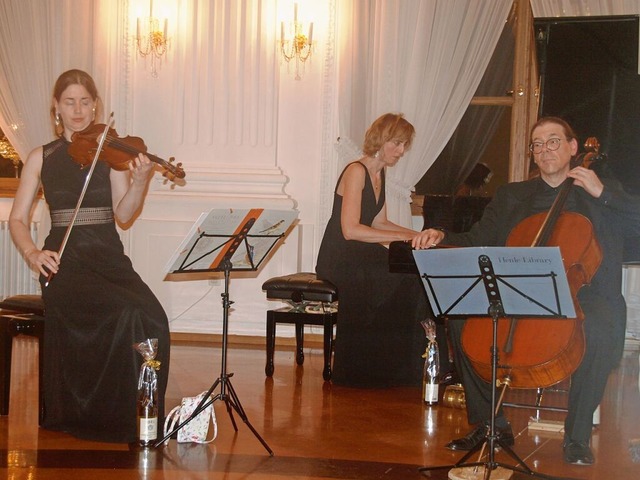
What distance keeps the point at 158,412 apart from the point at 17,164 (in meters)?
4.46

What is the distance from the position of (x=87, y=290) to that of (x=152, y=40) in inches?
135

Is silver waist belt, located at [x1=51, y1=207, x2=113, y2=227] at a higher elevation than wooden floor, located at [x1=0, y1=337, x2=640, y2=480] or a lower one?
higher

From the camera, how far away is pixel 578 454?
3.40 m

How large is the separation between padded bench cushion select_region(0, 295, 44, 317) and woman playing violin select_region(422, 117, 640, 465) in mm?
1816

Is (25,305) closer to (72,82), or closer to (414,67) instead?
(72,82)

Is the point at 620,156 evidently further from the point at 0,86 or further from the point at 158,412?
the point at 0,86

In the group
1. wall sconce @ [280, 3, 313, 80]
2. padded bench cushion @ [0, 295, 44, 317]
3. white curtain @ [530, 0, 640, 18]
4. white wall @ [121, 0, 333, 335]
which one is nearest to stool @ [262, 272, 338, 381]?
white wall @ [121, 0, 333, 335]

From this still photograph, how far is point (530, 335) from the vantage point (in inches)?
124

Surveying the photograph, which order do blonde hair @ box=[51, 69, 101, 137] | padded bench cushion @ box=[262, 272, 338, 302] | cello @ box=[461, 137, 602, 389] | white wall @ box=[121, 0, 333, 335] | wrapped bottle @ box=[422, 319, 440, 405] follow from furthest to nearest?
white wall @ box=[121, 0, 333, 335]
padded bench cushion @ box=[262, 272, 338, 302]
wrapped bottle @ box=[422, 319, 440, 405]
blonde hair @ box=[51, 69, 101, 137]
cello @ box=[461, 137, 602, 389]

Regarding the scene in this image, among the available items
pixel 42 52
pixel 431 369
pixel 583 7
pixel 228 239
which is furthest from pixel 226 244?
pixel 42 52

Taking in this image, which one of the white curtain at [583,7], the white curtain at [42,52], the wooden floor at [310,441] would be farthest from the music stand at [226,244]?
the white curtain at [42,52]

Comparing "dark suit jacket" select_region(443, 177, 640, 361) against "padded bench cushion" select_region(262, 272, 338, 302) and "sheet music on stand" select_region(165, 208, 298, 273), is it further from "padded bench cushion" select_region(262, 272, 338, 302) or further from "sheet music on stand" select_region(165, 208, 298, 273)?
A: "padded bench cushion" select_region(262, 272, 338, 302)

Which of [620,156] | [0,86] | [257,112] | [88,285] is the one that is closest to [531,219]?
[620,156]

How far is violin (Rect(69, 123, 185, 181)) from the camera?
3803 millimetres
